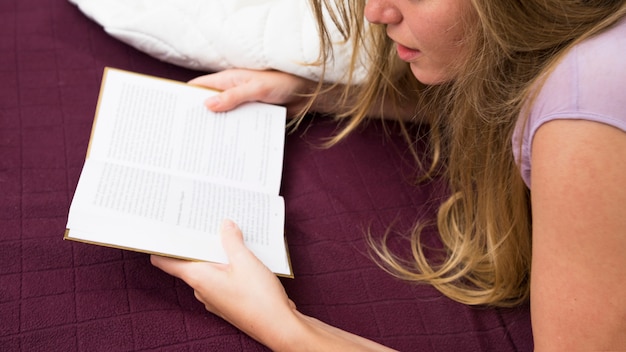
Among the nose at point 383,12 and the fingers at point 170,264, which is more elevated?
the nose at point 383,12

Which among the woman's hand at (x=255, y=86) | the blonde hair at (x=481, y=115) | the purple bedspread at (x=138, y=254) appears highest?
the blonde hair at (x=481, y=115)

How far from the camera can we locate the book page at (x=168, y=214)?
87cm

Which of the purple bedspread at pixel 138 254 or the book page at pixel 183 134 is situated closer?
the purple bedspread at pixel 138 254

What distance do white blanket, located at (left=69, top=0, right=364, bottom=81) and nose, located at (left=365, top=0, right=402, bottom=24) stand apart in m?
0.26

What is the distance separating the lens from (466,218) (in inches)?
41.2

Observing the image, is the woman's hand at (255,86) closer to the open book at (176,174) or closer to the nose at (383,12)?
the open book at (176,174)

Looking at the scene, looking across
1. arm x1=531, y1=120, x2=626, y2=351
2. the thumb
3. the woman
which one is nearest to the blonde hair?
the woman

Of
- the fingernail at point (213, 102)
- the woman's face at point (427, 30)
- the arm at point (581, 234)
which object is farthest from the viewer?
the fingernail at point (213, 102)

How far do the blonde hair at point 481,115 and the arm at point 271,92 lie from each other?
29mm

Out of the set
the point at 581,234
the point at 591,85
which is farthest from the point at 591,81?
the point at 581,234

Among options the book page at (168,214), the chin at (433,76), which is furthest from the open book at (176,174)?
the chin at (433,76)

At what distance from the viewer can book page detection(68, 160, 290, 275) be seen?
871 millimetres

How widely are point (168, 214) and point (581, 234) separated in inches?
19.8

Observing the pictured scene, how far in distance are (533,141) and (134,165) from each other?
0.53 metres
